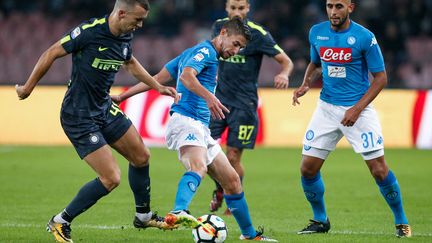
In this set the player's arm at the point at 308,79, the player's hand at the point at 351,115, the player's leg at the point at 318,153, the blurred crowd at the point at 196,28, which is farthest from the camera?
the blurred crowd at the point at 196,28

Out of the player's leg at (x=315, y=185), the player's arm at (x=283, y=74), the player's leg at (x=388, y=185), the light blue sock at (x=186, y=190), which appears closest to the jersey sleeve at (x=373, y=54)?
the player's leg at (x=388, y=185)

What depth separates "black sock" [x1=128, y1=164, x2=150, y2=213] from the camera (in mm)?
8859

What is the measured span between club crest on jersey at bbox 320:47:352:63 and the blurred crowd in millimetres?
12524

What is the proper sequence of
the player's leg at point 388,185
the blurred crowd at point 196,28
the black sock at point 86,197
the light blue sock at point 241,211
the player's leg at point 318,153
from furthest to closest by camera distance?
the blurred crowd at point 196,28
the player's leg at point 318,153
the player's leg at point 388,185
the light blue sock at point 241,211
the black sock at point 86,197

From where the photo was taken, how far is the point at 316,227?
902 centimetres

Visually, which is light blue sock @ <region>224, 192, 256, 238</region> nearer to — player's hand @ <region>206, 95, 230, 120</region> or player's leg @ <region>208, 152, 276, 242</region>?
player's leg @ <region>208, 152, 276, 242</region>

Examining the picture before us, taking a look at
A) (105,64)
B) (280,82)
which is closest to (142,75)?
(105,64)

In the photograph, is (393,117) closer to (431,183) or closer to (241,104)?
A: (431,183)

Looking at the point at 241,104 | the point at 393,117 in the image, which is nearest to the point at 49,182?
the point at 241,104

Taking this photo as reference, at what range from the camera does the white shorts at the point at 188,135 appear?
8172 mm

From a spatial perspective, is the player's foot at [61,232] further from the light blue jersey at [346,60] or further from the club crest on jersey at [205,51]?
the light blue jersey at [346,60]

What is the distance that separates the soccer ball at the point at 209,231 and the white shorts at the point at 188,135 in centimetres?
66

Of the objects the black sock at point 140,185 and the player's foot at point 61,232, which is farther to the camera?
the black sock at point 140,185

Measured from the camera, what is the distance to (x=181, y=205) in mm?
7703
